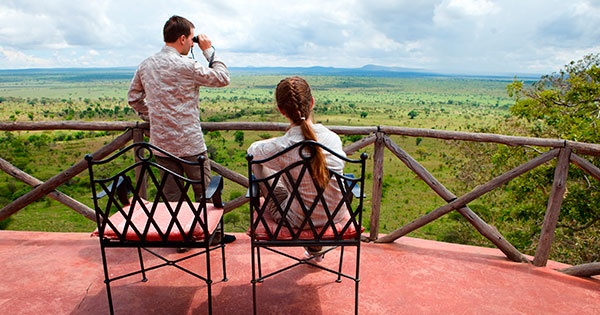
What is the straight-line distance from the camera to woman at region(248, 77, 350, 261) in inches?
77.2

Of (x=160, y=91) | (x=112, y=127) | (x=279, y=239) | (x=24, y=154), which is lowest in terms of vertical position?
(x=24, y=154)

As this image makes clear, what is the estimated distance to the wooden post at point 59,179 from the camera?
10.7ft

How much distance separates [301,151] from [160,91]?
1334 millimetres

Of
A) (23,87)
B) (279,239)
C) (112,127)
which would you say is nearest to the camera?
(279,239)

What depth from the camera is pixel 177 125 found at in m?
2.73

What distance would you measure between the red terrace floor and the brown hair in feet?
3.00

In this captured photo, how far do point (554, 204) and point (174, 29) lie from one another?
3.12m

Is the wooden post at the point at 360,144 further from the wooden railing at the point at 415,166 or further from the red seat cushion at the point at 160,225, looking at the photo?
Result: the red seat cushion at the point at 160,225

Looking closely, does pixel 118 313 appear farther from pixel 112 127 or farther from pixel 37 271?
pixel 112 127

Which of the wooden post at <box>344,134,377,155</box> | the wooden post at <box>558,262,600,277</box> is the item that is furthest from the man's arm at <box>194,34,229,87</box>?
the wooden post at <box>558,262,600,277</box>

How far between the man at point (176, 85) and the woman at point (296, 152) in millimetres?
842

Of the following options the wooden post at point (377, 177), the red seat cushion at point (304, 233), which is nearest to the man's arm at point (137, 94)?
the red seat cushion at point (304, 233)

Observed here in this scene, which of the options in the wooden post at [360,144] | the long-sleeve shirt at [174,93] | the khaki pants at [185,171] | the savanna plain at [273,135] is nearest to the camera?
the long-sleeve shirt at [174,93]

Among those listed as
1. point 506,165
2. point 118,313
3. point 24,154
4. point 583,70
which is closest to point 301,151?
point 118,313
